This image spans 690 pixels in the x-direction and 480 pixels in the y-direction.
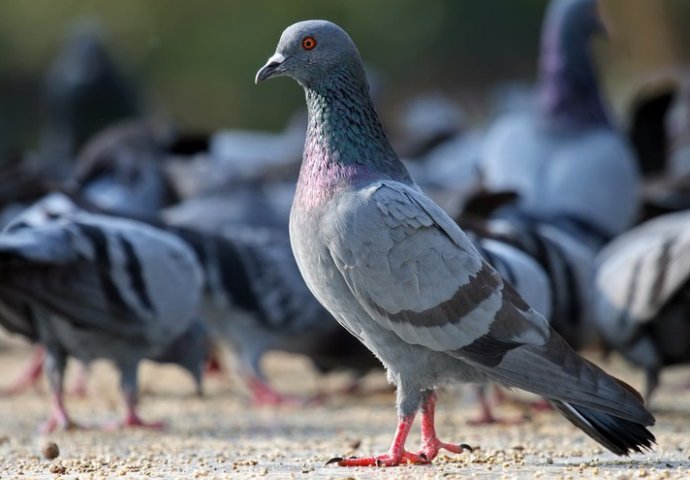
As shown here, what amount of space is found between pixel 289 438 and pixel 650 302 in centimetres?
220

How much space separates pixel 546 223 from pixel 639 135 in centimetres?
419

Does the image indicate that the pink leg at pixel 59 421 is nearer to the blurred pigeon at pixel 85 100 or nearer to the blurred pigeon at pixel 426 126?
the blurred pigeon at pixel 85 100

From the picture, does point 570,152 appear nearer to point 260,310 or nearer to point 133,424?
point 260,310

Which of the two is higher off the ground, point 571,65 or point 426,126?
point 426,126

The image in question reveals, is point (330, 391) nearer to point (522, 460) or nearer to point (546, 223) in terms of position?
point (546, 223)

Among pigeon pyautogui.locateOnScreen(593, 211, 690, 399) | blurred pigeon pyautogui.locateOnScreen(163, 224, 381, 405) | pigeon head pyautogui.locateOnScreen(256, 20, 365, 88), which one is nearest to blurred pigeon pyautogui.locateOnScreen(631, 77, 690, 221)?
pigeon pyautogui.locateOnScreen(593, 211, 690, 399)

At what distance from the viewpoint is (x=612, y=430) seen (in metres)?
5.19

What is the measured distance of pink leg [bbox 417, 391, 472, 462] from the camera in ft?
17.7

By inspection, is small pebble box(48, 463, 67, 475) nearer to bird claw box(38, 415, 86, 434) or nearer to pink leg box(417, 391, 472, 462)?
pink leg box(417, 391, 472, 462)

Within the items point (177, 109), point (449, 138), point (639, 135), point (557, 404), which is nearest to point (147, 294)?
point (557, 404)

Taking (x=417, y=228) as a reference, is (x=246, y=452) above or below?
below

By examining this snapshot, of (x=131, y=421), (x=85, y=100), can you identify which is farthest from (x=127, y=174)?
(x=85, y=100)

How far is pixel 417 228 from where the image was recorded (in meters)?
5.20

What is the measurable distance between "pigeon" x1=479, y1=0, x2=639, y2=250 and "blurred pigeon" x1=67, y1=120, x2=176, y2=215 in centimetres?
284
